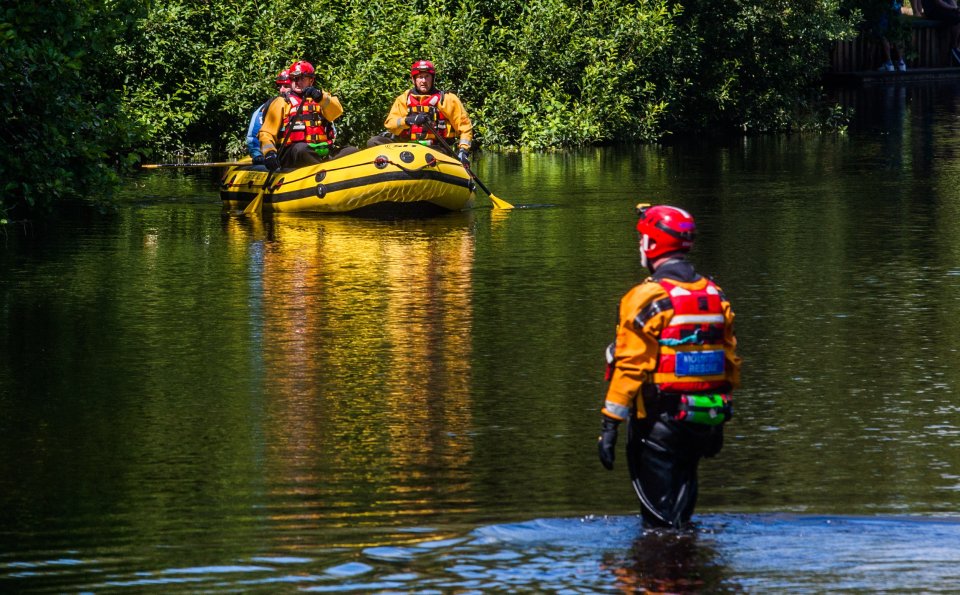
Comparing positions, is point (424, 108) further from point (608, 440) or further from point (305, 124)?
point (608, 440)

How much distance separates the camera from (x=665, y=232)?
7555 millimetres

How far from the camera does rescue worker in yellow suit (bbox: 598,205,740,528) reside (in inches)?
289

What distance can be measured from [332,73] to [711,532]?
24.8 meters

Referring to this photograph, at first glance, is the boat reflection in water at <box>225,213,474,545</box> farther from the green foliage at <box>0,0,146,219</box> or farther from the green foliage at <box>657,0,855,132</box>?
the green foliage at <box>657,0,855,132</box>

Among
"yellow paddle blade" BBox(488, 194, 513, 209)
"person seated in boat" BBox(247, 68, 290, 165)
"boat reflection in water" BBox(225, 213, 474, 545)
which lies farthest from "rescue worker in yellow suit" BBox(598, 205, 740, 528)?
"person seated in boat" BBox(247, 68, 290, 165)

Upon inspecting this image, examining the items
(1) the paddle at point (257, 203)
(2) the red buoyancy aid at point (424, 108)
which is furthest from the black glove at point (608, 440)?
(2) the red buoyancy aid at point (424, 108)

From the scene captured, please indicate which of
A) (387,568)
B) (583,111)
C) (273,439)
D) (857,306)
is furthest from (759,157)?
(387,568)

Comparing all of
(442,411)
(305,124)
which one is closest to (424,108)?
(305,124)

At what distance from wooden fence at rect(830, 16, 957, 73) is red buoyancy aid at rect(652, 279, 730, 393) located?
159ft

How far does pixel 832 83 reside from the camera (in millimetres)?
55344

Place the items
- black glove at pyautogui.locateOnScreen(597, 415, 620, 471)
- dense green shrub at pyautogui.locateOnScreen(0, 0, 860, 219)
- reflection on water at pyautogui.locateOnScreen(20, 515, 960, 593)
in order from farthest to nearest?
dense green shrub at pyautogui.locateOnScreen(0, 0, 860, 219), black glove at pyautogui.locateOnScreen(597, 415, 620, 471), reflection on water at pyautogui.locateOnScreen(20, 515, 960, 593)

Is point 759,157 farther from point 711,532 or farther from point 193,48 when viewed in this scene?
point 711,532

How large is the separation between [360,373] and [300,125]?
36.6 feet

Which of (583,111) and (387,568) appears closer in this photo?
(387,568)
